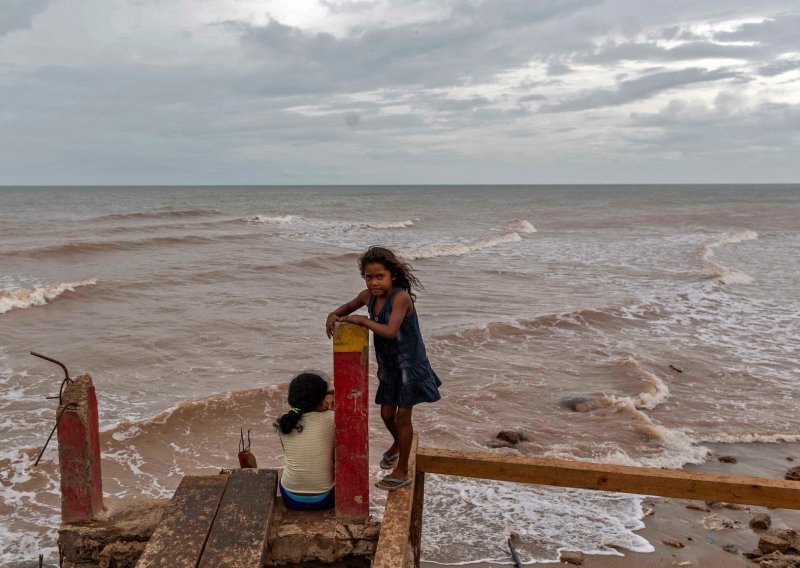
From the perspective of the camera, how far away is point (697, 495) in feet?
13.9

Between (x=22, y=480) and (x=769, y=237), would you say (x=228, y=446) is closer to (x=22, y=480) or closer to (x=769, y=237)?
(x=22, y=480)

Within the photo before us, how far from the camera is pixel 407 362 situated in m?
4.20

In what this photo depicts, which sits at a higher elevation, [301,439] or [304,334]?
[301,439]

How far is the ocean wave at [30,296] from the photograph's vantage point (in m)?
→ 15.1

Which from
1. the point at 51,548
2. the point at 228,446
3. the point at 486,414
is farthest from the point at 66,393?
the point at 486,414

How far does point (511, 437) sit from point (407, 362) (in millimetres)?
4071

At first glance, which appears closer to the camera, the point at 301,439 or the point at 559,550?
the point at 301,439

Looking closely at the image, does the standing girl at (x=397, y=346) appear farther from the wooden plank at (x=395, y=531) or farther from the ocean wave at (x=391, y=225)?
the ocean wave at (x=391, y=225)

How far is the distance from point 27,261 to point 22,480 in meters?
18.7

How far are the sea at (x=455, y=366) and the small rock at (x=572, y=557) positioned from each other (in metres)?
0.14

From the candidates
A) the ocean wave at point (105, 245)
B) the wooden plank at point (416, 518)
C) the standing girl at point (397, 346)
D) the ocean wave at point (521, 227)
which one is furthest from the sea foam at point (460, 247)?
the standing girl at point (397, 346)

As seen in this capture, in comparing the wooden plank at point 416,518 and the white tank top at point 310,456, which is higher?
the white tank top at point 310,456

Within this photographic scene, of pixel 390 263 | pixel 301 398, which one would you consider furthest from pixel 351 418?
pixel 390 263

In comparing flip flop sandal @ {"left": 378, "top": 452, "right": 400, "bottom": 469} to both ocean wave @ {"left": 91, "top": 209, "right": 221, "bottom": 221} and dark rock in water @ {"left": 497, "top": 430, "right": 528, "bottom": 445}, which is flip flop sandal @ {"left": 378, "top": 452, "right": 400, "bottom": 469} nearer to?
dark rock in water @ {"left": 497, "top": 430, "right": 528, "bottom": 445}
